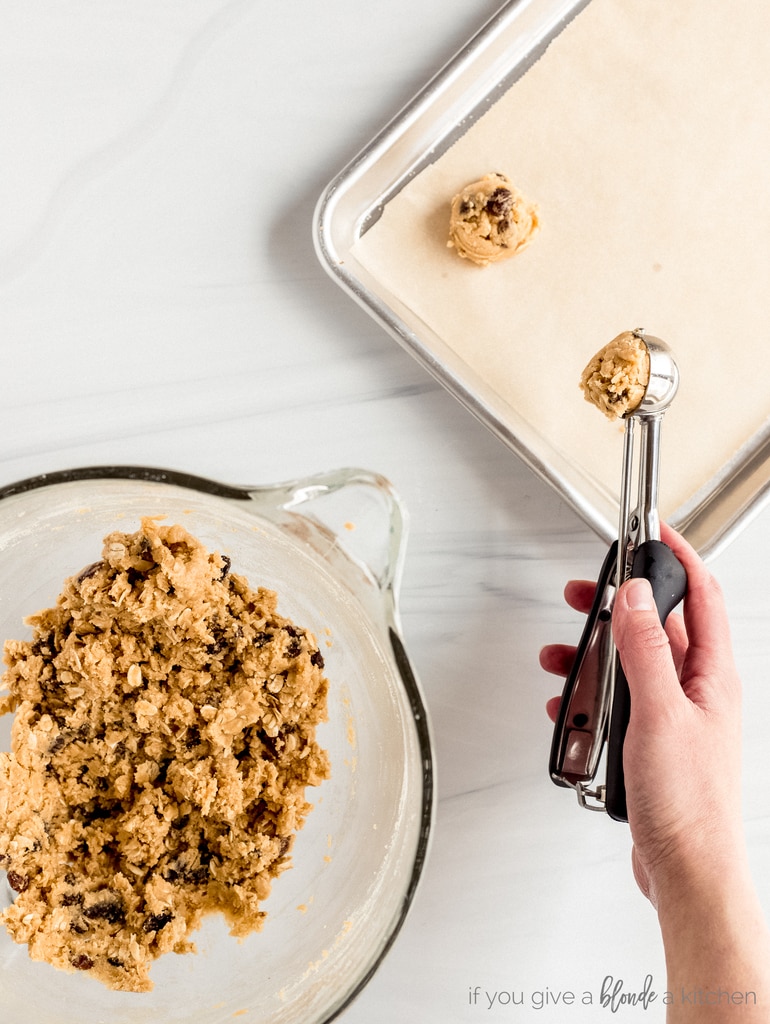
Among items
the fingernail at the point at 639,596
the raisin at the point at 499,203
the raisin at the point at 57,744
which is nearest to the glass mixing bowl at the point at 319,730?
the raisin at the point at 57,744

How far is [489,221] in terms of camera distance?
860mm

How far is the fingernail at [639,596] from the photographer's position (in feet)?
2.31

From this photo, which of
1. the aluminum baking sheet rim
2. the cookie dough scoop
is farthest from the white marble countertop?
the cookie dough scoop

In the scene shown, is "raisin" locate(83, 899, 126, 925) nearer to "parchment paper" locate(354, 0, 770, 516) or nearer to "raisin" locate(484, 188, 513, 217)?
"parchment paper" locate(354, 0, 770, 516)

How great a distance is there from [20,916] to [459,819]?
0.46 meters

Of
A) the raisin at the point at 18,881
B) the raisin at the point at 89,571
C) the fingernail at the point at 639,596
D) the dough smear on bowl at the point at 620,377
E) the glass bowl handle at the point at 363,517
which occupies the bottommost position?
the raisin at the point at 18,881

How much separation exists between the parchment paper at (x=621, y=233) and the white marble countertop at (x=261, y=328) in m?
0.08

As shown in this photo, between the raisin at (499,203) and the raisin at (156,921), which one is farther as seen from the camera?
the raisin at (499,203)

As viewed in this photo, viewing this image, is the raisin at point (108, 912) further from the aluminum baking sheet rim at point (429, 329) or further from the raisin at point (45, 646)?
the aluminum baking sheet rim at point (429, 329)

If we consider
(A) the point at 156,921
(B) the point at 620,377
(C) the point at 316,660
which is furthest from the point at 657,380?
(A) the point at 156,921

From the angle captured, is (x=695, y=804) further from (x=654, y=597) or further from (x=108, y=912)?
(x=108, y=912)

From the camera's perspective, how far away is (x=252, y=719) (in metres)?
0.74

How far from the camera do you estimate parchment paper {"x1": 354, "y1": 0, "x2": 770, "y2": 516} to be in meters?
0.90

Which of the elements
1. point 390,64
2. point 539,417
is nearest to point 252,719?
point 539,417
